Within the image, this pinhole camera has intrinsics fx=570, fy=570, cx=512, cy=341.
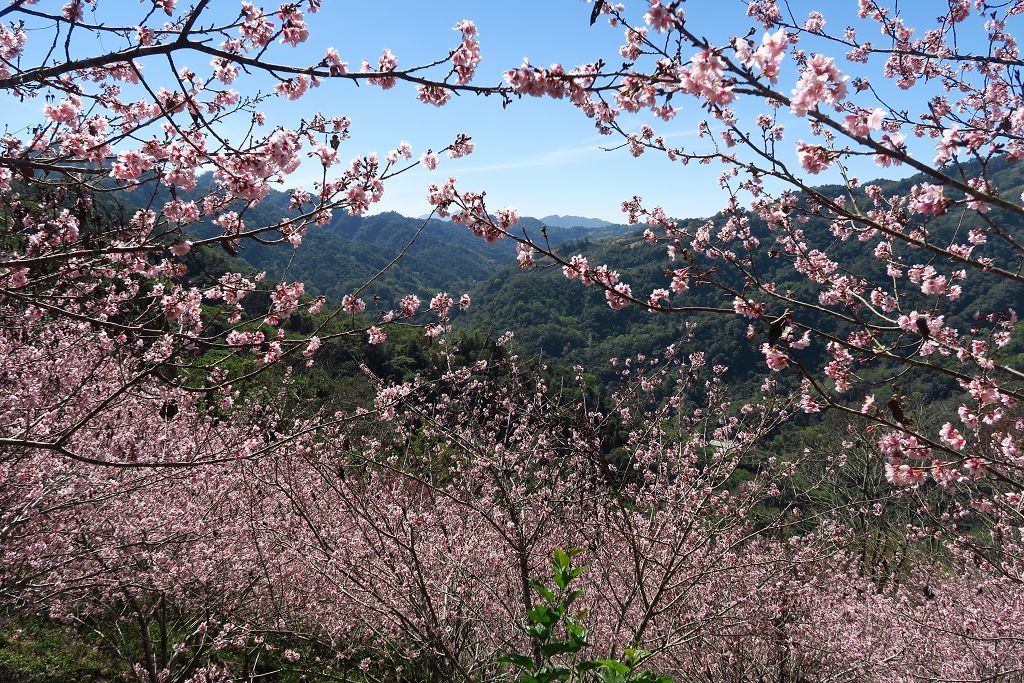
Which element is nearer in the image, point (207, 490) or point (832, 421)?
point (207, 490)

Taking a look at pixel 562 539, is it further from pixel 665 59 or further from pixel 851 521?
pixel 851 521

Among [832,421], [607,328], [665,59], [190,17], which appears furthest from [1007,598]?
[607,328]

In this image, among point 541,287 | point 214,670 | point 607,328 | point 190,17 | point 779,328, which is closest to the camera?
point 190,17

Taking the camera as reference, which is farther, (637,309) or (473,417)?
(637,309)

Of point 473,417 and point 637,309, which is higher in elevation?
point 637,309

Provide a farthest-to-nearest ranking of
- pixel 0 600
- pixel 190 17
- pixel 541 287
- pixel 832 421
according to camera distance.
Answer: pixel 541 287, pixel 832 421, pixel 0 600, pixel 190 17

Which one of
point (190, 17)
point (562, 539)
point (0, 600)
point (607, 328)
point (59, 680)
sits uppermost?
point (607, 328)

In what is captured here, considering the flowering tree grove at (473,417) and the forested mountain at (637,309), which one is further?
the forested mountain at (637,309)

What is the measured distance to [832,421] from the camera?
2472 cm

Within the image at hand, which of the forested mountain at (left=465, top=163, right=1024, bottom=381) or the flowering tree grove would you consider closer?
the flowering tree grove

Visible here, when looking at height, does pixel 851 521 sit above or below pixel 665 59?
below

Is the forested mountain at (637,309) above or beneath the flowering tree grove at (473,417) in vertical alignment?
above

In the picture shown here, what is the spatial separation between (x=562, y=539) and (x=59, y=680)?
7446 mm

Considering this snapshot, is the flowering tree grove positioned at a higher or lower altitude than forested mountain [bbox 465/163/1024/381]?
lower
